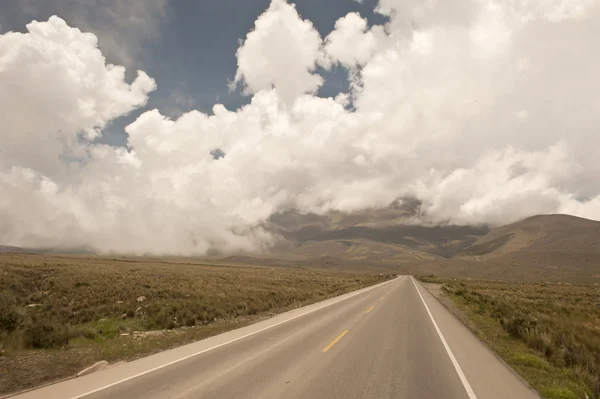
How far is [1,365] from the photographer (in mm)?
9094

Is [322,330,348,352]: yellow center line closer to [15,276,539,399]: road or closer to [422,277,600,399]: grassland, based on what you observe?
[15,276,539,399]: road

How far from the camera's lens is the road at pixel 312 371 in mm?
7129

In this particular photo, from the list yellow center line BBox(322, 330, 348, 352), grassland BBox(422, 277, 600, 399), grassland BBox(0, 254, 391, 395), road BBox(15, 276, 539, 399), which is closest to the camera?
road BBox(15, 276, 539, 399)

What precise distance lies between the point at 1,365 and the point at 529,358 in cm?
1482

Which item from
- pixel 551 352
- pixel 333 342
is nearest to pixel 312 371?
pixel 333 342

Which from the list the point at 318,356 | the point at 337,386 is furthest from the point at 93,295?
the point at 337,386

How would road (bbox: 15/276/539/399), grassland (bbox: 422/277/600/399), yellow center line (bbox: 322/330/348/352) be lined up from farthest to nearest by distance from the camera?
yellow center line (bbox: 322/330/348/352) < grassland (bbox: 422/277/600/399) < road (bbox: 15/276/539/399)

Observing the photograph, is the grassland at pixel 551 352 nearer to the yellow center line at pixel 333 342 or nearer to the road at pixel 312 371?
the road at pixel 312 371

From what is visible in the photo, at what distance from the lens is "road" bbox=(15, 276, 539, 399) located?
7129mm

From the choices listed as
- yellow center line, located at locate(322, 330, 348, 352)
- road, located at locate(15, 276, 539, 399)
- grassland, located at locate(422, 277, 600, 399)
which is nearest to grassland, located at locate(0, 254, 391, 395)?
road, located at locate(15, 276, 539, 399)

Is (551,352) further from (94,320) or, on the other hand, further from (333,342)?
(94,320)

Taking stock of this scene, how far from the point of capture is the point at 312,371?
332 inches

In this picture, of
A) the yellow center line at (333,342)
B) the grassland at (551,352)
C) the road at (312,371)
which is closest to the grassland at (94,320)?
the road at (312,371)

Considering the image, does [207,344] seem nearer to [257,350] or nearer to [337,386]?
[257,350]
